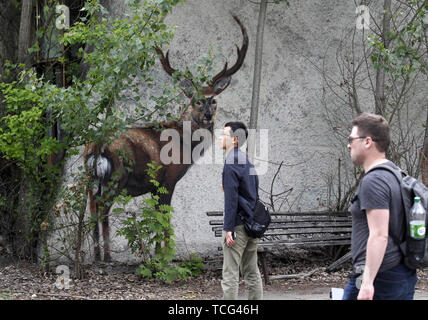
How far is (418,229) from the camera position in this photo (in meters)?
3.10

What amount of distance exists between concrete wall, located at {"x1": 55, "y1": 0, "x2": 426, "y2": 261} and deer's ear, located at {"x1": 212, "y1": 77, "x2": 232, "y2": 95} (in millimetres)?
78

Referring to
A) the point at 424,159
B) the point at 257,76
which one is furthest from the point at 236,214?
the point at 424,159

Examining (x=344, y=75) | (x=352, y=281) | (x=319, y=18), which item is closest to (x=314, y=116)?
(x=344, y=75)

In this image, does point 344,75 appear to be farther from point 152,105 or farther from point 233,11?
point 152,105

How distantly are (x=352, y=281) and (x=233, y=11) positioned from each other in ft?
20.3

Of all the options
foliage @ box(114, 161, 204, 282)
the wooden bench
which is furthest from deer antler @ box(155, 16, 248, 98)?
the wooden bench

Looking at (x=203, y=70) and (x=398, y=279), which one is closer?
(x=398, y=279)

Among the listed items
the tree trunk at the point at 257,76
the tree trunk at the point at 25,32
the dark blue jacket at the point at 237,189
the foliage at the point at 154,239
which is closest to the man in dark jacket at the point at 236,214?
the dark blue jacket at the point at 237,189

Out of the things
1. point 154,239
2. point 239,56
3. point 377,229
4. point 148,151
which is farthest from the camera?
point 239,56

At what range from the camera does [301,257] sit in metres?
8.67

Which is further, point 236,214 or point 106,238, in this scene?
point 106,238

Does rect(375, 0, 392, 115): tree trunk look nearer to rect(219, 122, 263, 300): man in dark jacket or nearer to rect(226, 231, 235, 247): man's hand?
rect(219, 122, 263, 300): man in dark jacket

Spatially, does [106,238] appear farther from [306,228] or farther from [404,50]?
[404,50]

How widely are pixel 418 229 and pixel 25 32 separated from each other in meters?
6.98
